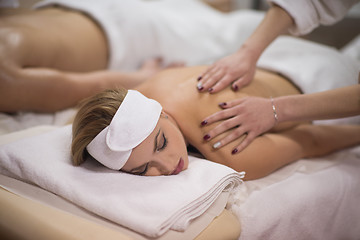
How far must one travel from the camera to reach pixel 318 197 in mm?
1138

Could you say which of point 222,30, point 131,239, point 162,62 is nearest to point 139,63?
point 162,62

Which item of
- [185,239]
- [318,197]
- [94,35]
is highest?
[94,35]

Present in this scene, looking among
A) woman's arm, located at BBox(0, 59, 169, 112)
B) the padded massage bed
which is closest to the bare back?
the padded massage bed

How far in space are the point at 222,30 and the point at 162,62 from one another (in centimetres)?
45

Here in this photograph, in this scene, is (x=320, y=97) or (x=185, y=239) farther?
(x=320, y=97)

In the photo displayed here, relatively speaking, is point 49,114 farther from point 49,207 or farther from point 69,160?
point 49,207

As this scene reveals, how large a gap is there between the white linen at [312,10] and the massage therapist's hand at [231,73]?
0.71ft

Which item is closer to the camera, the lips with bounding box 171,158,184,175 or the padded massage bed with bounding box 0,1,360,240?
the padded massage bed with bounding box 0,1,360,240

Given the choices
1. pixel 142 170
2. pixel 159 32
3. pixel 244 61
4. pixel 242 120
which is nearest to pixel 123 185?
pixel 142 170

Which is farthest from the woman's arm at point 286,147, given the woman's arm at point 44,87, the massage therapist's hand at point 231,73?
the woman's arm at point 44,87

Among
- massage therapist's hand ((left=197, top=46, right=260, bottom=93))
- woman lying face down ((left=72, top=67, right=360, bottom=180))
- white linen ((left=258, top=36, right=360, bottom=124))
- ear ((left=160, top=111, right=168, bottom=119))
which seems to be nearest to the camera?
woman lying face down ((left=72, top=67, right=360, bottom=180))

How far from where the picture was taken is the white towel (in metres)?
0.84

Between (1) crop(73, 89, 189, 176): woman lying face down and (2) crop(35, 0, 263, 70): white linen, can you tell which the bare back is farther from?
(2) crop(35, 0, 263, 70): white linen

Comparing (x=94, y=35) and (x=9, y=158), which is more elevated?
(x=94, y=35)
